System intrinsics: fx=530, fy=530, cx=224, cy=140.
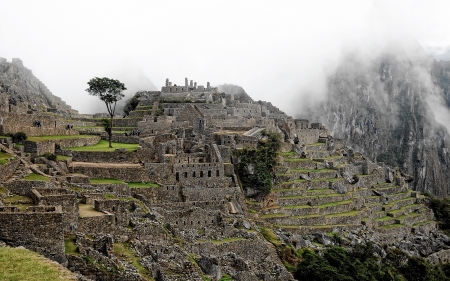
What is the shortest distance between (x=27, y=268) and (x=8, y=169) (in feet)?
47.8

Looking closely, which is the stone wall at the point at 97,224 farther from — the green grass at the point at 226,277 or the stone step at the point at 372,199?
the stone step at the point at 372,199

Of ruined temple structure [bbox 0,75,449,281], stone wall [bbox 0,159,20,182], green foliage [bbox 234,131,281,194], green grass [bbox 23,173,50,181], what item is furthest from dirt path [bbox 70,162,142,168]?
green foliage [bbox 234,131,281,194]

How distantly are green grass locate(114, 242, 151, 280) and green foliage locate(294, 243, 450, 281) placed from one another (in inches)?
611

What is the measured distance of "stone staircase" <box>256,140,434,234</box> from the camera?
45969 millimetres

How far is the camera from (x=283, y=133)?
6109 cm

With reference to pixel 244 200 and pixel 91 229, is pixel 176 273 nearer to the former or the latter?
pixel 91 229

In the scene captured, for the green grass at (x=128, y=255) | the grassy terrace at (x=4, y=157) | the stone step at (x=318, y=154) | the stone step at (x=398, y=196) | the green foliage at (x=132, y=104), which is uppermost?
the green foliage at (x=132, y=104)

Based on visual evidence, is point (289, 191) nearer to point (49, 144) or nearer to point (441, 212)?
point (49, 144)

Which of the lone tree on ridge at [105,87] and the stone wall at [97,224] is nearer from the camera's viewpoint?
the stone wall at [97,224]

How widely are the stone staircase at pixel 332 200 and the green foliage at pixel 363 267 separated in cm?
385

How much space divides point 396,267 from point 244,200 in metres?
16.4

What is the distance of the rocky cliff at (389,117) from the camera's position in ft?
563

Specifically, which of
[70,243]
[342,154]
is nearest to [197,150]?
[70,243]

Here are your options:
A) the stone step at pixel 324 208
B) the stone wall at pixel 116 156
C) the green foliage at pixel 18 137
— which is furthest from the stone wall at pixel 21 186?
the stone step at pixel 324 208
